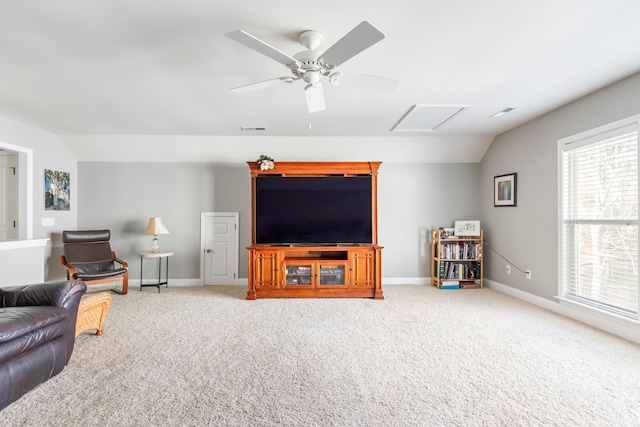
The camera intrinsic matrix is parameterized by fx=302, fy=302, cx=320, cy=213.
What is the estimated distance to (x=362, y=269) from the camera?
456 cm

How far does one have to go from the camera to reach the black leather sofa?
186 centimetres

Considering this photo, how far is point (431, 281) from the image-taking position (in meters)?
5.33

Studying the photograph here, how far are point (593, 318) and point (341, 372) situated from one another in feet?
9.70

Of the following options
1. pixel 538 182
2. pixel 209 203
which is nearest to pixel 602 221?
pixel 538 182

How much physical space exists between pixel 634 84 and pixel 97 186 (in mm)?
7275

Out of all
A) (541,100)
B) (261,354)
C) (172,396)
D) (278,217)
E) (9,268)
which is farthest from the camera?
(278,217)

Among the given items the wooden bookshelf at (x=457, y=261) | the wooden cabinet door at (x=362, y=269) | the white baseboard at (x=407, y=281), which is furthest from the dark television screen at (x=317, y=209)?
the wooden bookshelf at (x=457, y=261)

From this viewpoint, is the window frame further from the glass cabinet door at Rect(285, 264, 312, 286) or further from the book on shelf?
the glass cabinet door at Rect(285, 264, 312, 286)

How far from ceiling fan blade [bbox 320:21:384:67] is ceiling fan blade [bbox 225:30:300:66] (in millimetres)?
249

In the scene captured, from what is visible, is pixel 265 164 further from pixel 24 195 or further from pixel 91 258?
pixel 24 195

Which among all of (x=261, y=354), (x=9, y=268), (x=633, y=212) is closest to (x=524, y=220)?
(x=633, y=212)

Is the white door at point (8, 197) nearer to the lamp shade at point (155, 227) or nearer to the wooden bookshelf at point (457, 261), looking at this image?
the lamp shade at point (155, 227)

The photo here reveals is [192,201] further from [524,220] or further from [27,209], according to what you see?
[524,220]

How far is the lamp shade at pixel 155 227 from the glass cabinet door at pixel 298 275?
217cm
